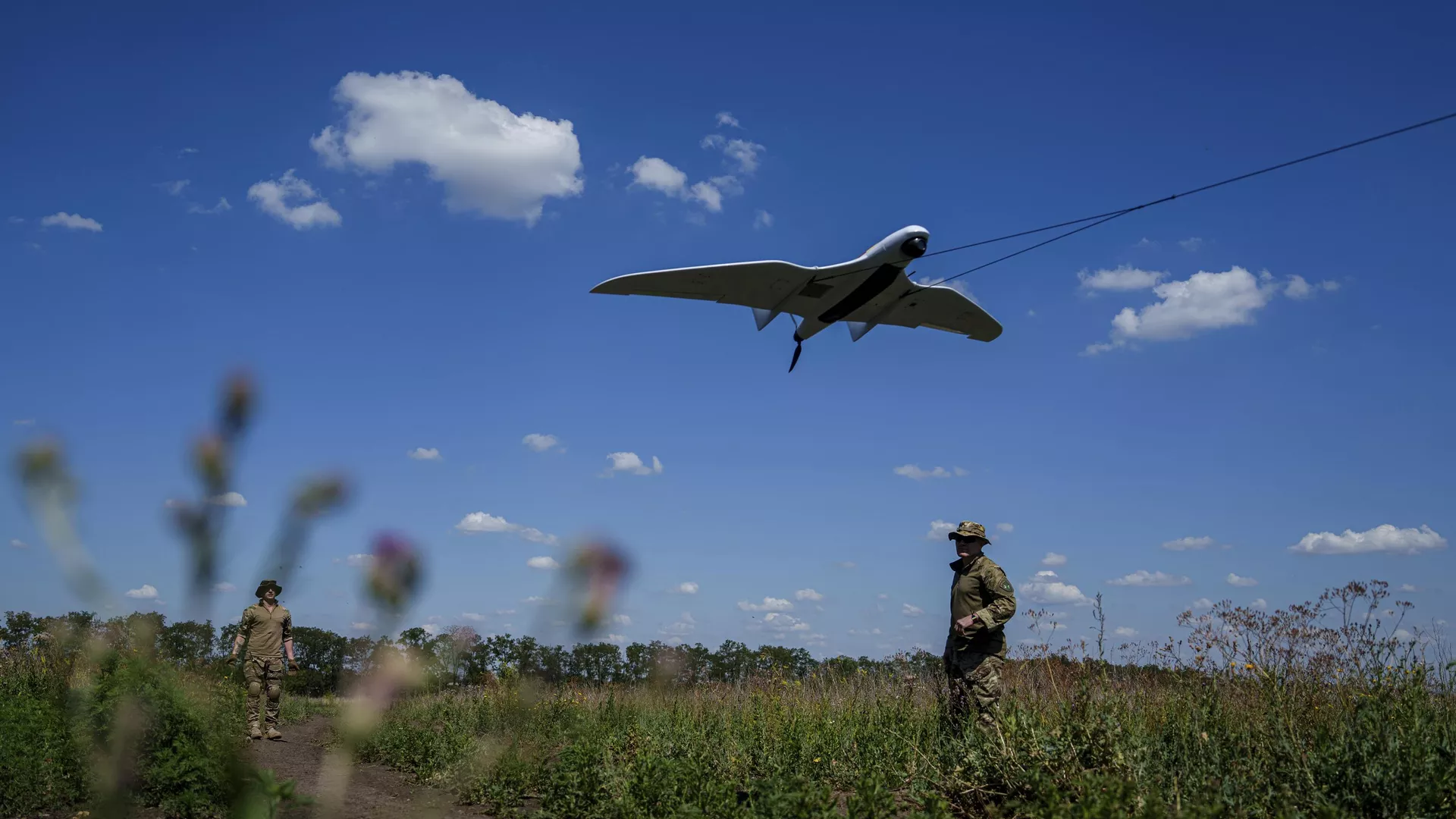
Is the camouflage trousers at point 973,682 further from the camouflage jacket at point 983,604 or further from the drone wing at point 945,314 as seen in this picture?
the drone wing at point 945,314

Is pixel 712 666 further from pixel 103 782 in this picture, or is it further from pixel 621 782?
pixel 103 782

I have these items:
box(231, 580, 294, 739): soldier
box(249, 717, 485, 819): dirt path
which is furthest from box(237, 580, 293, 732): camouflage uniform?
box(249, 717, 485, 819): dirt path

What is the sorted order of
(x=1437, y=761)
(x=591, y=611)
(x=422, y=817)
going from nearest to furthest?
(x=422, y=817) < (x=591, y=611) < (x=1437, y=761)

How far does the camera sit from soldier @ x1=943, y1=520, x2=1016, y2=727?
6.97 m

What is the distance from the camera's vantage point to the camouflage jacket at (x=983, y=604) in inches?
277

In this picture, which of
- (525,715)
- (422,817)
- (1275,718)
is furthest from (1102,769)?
(422,817)

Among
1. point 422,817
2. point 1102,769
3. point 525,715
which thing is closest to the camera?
point 422,817

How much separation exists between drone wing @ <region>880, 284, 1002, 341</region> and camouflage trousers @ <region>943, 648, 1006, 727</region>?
700cm

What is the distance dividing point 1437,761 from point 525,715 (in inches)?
209

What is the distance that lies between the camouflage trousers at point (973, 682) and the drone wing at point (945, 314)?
700 centimetres

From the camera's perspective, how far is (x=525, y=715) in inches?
75.3

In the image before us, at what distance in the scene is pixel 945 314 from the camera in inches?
560

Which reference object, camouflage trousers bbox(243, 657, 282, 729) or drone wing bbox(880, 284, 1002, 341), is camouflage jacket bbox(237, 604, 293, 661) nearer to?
camouflage trousers bbox(243, 657, 282, 729)

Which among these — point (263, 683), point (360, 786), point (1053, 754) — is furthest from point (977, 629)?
point (263, 683)
